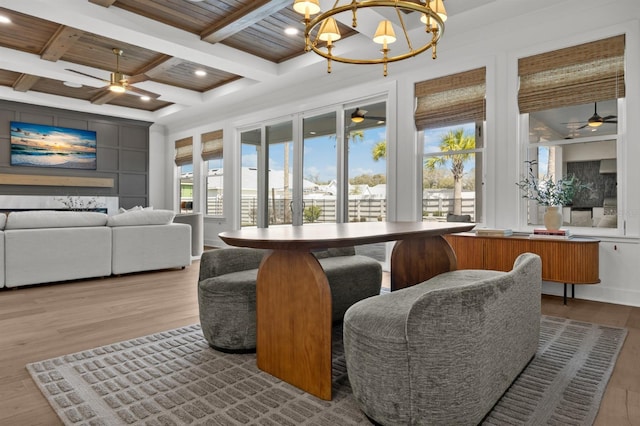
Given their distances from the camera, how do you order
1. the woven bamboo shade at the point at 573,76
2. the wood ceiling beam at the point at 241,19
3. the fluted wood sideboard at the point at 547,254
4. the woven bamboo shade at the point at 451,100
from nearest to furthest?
the fluted wood sideboard at the point at 547,254 → the woven bamboo shade at the point at 573,76 → the wood ceiling beam at the point at 241,19 → the woven bamboo shade at the point at 451,100

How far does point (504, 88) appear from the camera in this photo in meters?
3.98

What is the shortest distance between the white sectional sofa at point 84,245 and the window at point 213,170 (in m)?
2.81

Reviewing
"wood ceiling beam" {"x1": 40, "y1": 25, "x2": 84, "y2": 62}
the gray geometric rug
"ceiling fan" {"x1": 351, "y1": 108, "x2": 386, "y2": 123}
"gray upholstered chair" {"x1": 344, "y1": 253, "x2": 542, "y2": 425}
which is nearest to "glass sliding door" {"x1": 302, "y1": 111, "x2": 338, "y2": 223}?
"ceiling fan" {"x1": 351, "y1": 108, "x2": 386, "y2": 123}

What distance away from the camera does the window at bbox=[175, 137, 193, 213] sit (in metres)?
8.54

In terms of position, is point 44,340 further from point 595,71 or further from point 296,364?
point 595,71

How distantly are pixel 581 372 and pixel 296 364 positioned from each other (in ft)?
4.65

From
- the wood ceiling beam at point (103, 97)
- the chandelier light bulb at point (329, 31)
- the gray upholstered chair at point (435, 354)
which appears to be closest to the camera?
the gray upholstered chair at point (435, 354)

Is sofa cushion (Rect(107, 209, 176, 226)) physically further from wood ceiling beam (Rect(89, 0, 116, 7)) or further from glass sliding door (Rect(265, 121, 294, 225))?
→ wood ceiling beam (Rect(89, 0, 116, 7))

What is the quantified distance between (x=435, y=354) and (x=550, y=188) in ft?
9.74

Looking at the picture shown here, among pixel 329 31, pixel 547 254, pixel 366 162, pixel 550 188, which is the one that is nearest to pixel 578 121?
pixel 550 188

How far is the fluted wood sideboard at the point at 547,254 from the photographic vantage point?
323cm

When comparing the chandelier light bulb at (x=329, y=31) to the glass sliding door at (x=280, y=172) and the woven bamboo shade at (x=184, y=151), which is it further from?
the woven bamboo shade at (x=184, y=151)

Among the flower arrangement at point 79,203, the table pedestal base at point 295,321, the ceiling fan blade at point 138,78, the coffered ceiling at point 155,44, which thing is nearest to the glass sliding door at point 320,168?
the coffered ceiling at point 155,44

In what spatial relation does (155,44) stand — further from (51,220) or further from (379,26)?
(379,26)
